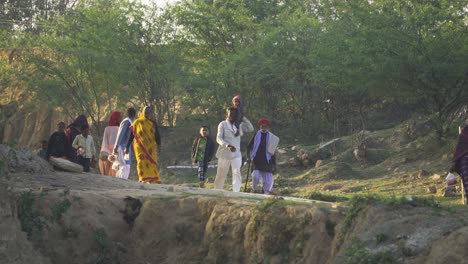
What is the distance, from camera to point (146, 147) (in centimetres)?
1441

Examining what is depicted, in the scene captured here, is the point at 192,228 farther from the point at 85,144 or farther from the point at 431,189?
the point at 431,189

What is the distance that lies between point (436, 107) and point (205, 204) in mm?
13773

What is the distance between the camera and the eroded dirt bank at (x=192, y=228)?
7395 millimetres

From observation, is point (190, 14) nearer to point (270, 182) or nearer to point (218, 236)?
point (270, 182)

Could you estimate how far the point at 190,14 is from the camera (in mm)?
31625

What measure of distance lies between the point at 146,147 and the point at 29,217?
4705 mm

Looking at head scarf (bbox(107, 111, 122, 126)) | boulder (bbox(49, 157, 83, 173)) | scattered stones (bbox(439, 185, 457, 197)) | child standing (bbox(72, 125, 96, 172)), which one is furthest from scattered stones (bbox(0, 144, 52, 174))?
scattered stones (bbox(439, 185, 457, 197))

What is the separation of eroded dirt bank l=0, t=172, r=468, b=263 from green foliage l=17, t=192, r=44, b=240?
0.04ft

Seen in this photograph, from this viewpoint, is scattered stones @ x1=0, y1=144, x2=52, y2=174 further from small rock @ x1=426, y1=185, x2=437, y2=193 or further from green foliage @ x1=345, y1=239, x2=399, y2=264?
small rock @ x1=426, y1=185, x2=437, y2=193

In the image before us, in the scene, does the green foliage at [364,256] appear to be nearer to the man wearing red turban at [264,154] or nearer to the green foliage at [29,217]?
the green foliage at [29,217]

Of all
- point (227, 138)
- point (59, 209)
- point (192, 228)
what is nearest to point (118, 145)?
point (227, 138)

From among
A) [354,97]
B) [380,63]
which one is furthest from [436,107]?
[354,97]

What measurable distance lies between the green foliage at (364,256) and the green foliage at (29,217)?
3.69 m

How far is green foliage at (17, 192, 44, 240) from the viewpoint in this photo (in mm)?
9688
